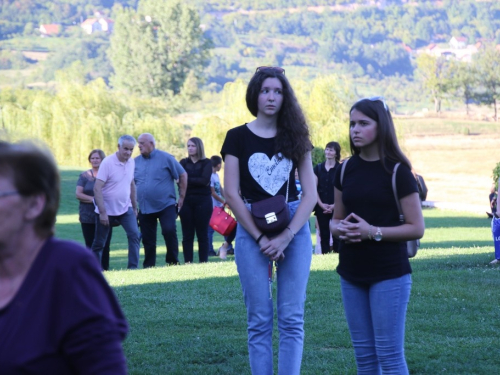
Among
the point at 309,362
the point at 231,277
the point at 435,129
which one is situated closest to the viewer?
the point at 309,362

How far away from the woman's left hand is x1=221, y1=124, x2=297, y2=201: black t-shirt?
28 cm

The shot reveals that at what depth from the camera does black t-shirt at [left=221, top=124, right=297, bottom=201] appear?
4.90 m

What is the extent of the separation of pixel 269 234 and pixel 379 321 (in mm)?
928

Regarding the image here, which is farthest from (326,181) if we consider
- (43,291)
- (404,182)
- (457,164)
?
(457,164)

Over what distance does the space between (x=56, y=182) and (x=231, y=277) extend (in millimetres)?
9005

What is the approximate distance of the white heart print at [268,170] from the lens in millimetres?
4895

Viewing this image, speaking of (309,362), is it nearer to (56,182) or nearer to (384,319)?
(384,319)

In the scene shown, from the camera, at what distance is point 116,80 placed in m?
135

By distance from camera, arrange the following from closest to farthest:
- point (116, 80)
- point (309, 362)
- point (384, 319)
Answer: point (384, 319), point (309, 362), point (116, 80)

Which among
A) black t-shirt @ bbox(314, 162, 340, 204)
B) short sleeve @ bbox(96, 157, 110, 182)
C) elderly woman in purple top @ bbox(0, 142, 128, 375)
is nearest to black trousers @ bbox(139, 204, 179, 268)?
short sleeve @ bbox(96, 157, 110, 182)

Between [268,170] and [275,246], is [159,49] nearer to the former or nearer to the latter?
[268,170]

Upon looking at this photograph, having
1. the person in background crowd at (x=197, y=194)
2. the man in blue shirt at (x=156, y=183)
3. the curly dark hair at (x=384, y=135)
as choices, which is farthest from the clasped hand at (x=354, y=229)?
the person in background crowd at (x=197, y=194)

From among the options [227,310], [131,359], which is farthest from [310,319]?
[131,359]

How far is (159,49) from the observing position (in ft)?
423
